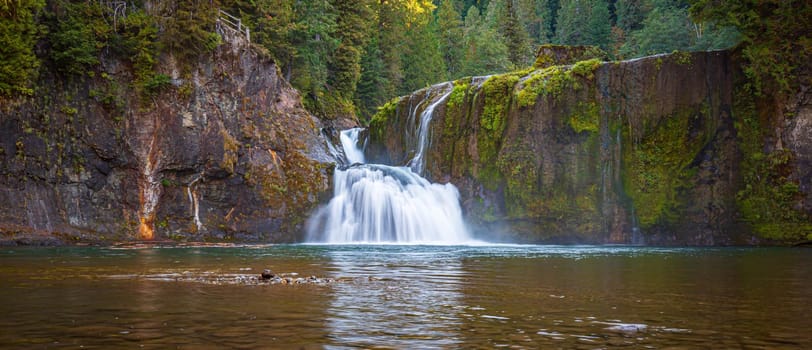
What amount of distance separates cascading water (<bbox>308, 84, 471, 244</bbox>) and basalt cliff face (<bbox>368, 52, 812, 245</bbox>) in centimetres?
112

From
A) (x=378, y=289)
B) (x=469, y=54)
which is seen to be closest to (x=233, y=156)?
(x=378, y=289)

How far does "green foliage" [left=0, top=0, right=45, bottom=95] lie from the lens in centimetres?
2411

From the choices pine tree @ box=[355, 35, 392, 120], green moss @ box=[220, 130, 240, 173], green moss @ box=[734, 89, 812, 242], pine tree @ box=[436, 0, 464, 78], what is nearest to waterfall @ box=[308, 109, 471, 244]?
green moss @ box=[220, 130, 240, 173]

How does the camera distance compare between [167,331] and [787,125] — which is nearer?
[167,331]

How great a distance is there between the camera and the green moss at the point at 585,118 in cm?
2848

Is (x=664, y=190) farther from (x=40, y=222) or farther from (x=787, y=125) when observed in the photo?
(x=40, y=222)

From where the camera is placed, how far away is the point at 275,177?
29.6m

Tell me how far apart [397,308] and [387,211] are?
21.4 metres

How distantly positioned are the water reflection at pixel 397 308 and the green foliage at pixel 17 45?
61.0ft

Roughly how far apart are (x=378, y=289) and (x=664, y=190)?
2117 centimetres

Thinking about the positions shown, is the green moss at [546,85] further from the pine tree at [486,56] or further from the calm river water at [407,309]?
the pine tree at [486,56]

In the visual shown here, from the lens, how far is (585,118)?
28.6m

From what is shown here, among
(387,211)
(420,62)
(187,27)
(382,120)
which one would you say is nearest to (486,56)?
(420,62)

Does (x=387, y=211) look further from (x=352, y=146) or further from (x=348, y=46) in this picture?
(x=348, y=46)
